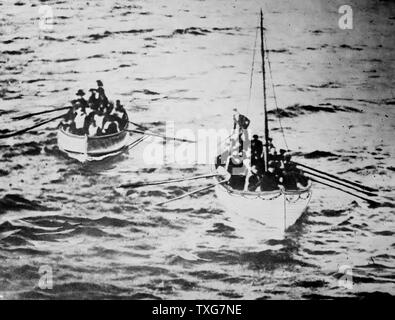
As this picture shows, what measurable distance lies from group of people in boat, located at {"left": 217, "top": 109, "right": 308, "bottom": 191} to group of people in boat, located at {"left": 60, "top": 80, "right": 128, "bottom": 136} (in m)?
0.61

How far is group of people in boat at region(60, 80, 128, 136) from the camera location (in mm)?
2824

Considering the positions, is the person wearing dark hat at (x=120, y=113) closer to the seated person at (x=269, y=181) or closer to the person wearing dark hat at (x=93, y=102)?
the person wearing dark hat at (x=93, y=102)

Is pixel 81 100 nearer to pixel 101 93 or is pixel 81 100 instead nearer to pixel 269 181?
pixel 101 93

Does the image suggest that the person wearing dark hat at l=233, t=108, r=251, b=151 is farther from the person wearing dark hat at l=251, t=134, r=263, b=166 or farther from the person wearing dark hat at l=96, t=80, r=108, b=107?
the person wearing dark hat at l=96, t=80, r=108, b=107

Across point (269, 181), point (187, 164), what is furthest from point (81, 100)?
point (269, 181)

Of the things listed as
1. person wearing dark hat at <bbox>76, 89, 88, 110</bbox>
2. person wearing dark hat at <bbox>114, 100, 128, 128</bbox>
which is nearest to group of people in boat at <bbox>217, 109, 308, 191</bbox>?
person wearing dark hat at <bbox>114, 100, 128, 128</bbox>

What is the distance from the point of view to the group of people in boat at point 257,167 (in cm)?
278

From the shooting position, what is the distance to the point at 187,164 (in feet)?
9.29

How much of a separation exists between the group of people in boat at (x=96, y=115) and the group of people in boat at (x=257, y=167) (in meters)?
0.61

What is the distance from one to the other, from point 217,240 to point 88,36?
1.35m

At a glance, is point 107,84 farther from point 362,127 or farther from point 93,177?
point 362,127
